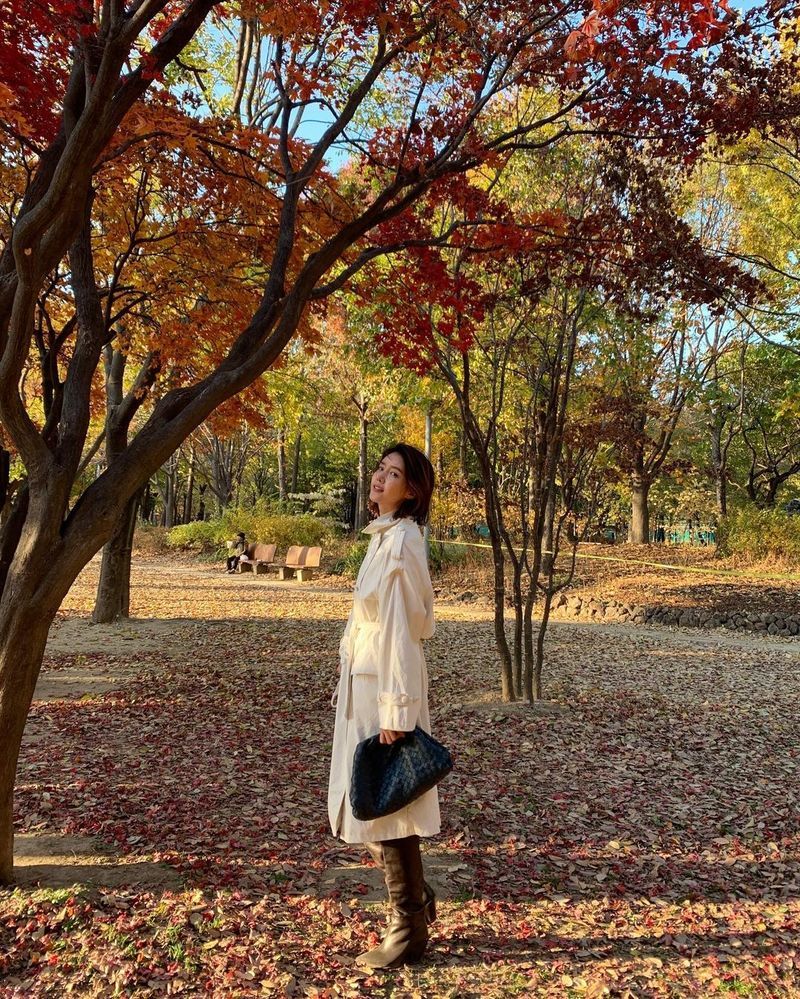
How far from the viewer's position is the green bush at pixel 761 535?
599 inches

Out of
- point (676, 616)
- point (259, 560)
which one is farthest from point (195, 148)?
point (259, 560)

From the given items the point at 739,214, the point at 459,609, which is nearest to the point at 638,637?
the point at 459,609

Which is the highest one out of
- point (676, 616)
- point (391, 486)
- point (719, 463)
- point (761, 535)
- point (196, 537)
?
point (719, 463)

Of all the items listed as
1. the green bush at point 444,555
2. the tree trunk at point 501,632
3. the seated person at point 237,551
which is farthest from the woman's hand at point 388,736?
the seated person at point 237,551

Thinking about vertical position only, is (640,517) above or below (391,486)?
below

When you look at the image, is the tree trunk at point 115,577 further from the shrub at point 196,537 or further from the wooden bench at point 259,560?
the shrub at point 196,537

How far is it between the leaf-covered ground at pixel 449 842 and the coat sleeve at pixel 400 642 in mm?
979

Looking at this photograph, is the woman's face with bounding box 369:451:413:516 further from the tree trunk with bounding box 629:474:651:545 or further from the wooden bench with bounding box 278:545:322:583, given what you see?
the tree trunk with bounding box 629:474:651:545

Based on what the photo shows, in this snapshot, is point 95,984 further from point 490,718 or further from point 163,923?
point 490,718

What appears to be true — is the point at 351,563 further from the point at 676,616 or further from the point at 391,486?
the point at 391,486

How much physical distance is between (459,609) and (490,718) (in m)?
7.08

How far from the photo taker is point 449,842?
353 cm

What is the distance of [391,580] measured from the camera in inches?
91.2

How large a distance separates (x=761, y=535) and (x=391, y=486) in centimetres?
1562
